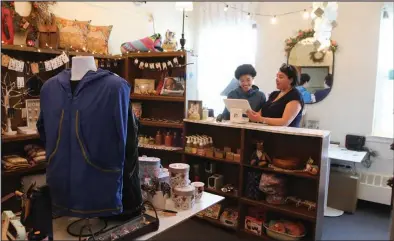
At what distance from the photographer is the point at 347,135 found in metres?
4.00

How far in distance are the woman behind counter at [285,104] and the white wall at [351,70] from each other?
1.62 m

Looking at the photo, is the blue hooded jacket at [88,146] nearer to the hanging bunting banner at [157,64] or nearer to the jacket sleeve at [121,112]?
the jacket sleeve at [121,112]

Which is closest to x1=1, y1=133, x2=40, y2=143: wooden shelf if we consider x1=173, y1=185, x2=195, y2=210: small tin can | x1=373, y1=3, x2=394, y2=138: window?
x1=173, y1=185, x2=195, y2=210: small tin can

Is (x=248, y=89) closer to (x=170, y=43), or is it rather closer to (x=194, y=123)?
(x=194, y=123)

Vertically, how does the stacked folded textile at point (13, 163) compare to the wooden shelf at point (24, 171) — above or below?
above

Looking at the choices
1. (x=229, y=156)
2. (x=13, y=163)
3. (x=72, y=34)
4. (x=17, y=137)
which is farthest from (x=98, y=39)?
(x=229, y=156)

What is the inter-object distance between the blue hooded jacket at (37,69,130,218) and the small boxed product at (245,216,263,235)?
1805mm

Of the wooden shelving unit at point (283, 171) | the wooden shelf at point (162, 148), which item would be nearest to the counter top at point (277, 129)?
the wooden shelving unit at point (283, 171)

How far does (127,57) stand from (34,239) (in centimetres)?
247

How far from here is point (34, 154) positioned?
272cm

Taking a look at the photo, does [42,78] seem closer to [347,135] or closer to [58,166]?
[58,166]

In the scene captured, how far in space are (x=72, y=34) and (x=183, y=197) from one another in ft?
7.09

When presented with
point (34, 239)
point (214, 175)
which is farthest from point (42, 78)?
point (34, 239)

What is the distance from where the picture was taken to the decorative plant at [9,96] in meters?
2.63
